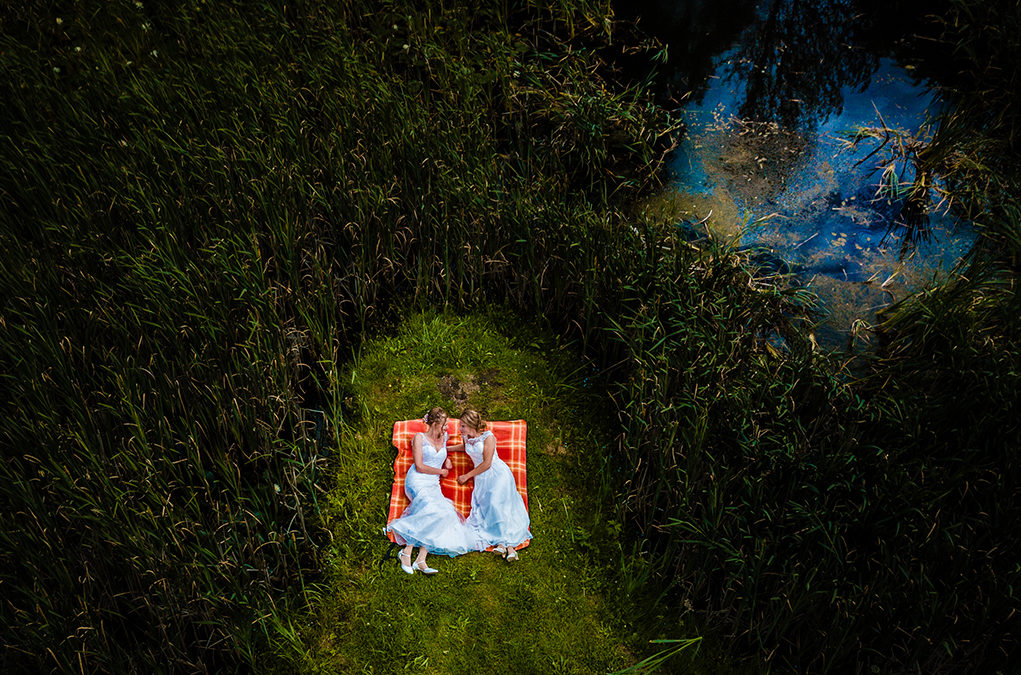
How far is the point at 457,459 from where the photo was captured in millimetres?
4375

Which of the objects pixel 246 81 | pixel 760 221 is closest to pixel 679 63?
pixel 760 221

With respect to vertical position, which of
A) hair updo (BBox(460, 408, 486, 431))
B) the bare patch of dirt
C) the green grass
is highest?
hair updo (BBox(460, 408, 486, 431))

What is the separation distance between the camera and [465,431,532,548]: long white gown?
3.99 m

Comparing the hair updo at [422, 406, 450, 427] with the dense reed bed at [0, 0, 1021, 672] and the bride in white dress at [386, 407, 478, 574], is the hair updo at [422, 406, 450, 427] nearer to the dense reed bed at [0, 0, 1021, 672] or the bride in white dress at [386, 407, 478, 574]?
the bride in white dress at [386, 407, 478, 574]

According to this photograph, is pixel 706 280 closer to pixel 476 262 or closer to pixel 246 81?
pixel 476 262

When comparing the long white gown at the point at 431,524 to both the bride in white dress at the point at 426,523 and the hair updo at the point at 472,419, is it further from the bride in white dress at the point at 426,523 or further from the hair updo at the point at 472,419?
the hair updo at the point at 472,419

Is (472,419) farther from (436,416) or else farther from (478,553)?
(478,553)

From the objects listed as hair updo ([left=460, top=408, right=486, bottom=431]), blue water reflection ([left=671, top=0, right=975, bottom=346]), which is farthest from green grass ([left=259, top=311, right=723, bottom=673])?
blue water reflection ([left=671, top=0, right=975, bottom=346])

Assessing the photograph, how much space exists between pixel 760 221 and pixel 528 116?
2023 mm

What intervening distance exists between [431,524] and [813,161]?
13.2 ft

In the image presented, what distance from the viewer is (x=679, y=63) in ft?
21.0

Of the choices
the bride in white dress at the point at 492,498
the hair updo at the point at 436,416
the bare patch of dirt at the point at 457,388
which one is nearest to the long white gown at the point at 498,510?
the bride in white dress at the point at 492,498

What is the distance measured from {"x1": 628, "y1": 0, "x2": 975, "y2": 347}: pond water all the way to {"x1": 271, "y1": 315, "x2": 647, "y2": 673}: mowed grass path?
1833 mm

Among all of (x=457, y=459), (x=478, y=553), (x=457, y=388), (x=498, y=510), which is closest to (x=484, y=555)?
(x=478, y=553)
